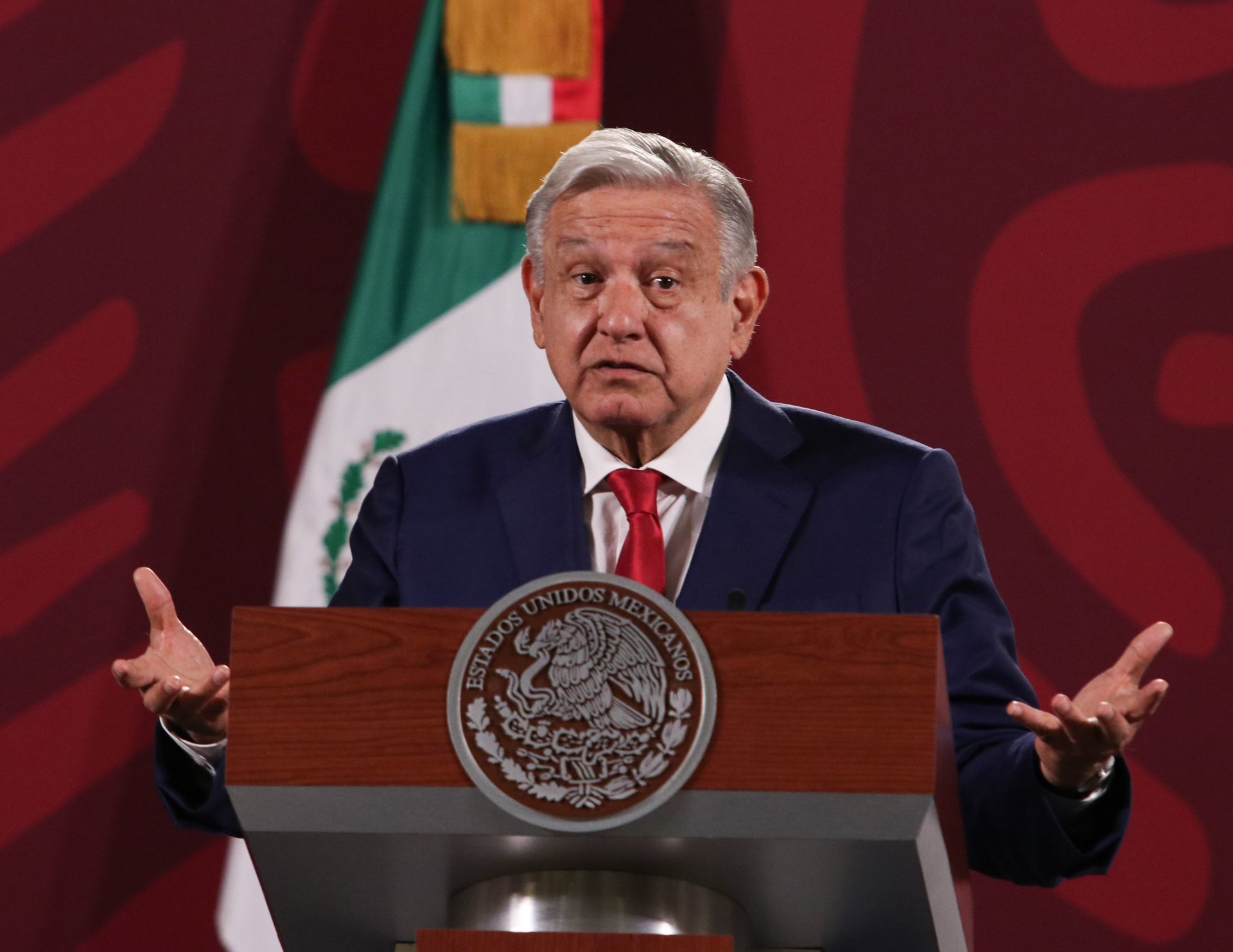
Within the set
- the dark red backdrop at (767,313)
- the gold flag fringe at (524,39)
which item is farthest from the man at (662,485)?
the dark red backdrop at (767,313)

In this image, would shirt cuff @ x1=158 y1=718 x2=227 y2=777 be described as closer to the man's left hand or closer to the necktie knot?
the necktie knot

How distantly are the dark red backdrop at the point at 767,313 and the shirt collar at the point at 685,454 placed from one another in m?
1.26

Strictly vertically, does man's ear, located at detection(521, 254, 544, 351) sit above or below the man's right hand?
above

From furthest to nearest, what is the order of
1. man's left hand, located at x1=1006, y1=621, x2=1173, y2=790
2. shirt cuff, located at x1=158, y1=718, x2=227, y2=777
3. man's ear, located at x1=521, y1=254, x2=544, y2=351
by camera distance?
man's ear, located at x1=521, y1=254, x2=544, y2=351 → shirt cuff, located at x1=158, y1=718, x2=227, y2=777 → man's left hand, located at x1=1006, y1=621, x2=1173, y2=790

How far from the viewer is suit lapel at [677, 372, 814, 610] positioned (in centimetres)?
198

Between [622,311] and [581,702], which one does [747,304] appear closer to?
[622,311]

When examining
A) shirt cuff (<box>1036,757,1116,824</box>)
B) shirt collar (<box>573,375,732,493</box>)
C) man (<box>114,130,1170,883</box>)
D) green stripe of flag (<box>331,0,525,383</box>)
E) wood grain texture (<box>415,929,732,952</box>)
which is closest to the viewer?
wood grain texture (<box>415,929,732,952</box>)

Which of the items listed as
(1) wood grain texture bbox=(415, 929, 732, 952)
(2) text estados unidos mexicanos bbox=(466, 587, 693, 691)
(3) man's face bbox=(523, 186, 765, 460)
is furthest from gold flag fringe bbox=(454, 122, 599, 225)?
(1) wood grain texture bbox=(415, 929, 732, 952)

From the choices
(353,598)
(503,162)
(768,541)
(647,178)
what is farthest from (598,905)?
(503,162)

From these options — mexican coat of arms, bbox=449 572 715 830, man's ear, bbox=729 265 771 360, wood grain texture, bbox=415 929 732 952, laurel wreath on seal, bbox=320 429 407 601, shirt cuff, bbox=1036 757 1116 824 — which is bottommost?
laurel wreath on seal, bbox=320 429 407 601

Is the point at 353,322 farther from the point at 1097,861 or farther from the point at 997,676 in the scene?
the point at 1097,861

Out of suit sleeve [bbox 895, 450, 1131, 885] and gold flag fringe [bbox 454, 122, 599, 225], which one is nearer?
suit sleeve [bbox 895, 450, 1131, 885]

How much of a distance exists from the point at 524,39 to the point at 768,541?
170cm

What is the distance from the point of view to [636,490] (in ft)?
6.89
